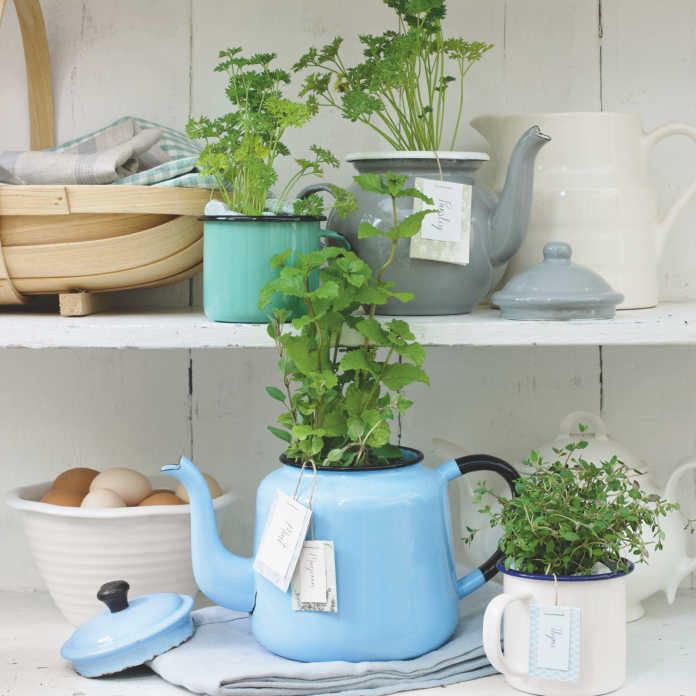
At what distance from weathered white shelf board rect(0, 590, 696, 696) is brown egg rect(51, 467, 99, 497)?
171 millimetres

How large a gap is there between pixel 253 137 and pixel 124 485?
0.46 m

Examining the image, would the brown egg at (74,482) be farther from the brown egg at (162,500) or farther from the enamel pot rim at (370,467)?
the enamel pot rim at (370,467)

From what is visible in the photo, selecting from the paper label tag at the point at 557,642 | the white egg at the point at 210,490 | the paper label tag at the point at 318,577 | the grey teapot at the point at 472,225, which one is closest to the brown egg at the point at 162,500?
the white egg at the point at 210,490

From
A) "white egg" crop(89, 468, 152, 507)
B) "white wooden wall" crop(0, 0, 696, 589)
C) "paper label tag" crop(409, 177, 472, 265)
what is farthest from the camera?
"white wooden wall" crop(0, 0, 696, 589)

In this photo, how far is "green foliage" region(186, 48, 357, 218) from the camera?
2.52ft

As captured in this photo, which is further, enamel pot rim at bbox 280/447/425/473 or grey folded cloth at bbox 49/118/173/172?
grey folded cloth at bbox 49/118/173/172

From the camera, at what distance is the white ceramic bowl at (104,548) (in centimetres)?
89

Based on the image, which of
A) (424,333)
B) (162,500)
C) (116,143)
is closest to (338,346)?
(424,333)

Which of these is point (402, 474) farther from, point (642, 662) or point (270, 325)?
point (642, 662)

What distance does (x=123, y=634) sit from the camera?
0.78m

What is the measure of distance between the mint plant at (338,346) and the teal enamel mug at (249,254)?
0.08ft

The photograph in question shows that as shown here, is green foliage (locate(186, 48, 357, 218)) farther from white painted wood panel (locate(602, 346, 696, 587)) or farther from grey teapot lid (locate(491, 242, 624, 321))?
white painted wood panel (locate(602, 346, 696, 587))

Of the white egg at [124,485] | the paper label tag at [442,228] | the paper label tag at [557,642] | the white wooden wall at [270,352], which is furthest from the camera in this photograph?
the white wooden wall at [270,352]

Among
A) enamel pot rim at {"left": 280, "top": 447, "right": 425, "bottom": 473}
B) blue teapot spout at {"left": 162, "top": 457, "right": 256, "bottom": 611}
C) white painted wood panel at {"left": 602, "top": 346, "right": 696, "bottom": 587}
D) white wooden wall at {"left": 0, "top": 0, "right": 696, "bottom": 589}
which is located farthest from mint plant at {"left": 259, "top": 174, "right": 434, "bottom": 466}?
white painted wood panel at {"left": 602, "top": 346, "right": 696, "bottom": 587}
